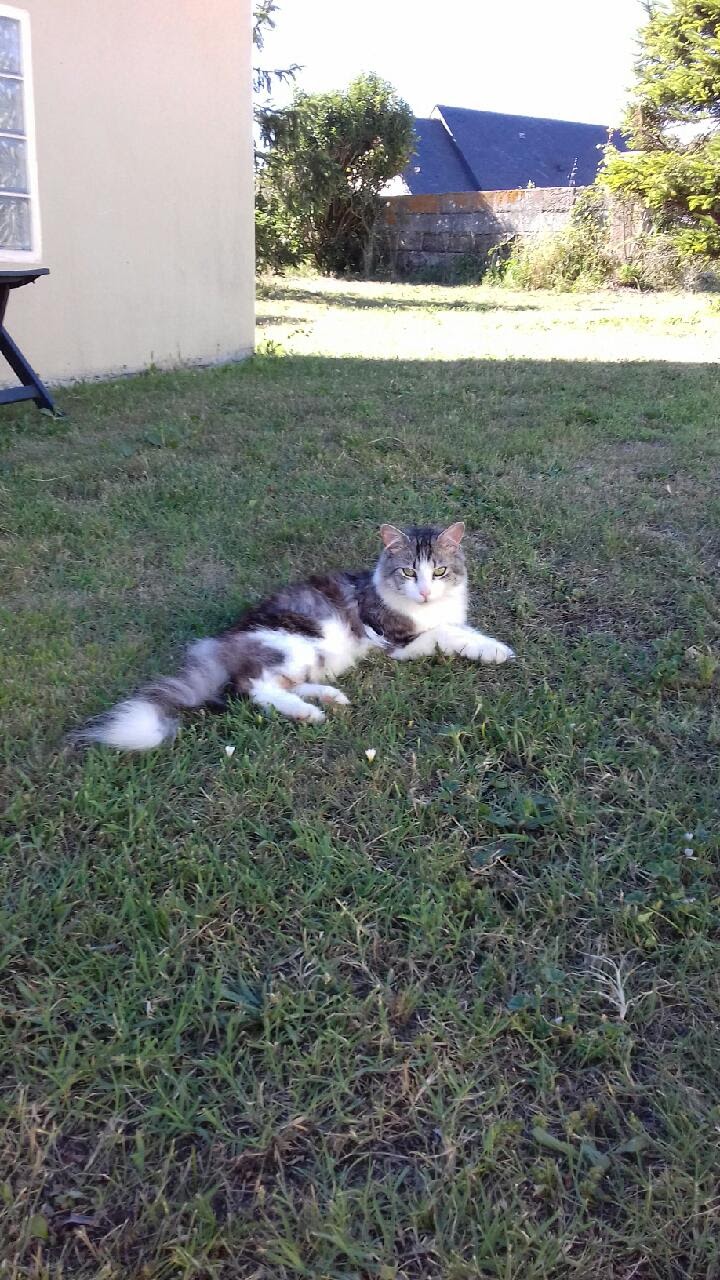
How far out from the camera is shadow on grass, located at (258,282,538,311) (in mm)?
12734

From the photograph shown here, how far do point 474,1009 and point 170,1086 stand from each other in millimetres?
572

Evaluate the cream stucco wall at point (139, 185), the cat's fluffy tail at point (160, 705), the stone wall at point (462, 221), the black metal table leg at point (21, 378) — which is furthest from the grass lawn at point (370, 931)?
the stone wall at point (462, 221)

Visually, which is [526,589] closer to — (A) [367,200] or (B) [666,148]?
(B) [666,148]

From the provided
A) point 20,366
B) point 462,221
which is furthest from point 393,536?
point 462,221

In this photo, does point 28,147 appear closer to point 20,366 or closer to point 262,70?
point 20,366

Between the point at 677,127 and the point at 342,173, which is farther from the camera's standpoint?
the point at 342,173

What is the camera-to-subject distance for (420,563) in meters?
3.06

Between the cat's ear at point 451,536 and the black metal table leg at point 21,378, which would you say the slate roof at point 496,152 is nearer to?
the black metal table leg at point 21,378

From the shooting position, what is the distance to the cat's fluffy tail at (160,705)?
94.2 inches

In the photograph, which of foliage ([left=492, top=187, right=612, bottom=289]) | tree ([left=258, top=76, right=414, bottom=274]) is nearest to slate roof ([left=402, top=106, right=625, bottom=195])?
tree ([left=258, top=76, right=414, bottom=274])

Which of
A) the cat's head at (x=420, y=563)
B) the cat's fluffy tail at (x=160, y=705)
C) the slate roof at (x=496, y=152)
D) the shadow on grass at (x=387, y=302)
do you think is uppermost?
the slate roof at (x=496, y=152)

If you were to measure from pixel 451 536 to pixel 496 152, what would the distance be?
31178 millimetres

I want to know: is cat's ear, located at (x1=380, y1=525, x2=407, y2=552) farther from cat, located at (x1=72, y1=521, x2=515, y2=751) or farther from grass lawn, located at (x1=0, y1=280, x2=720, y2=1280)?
grass lawn, located at (x1=0, y1=280, x2=720, y2=1280)

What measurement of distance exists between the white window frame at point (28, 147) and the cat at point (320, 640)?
4.39 meters
